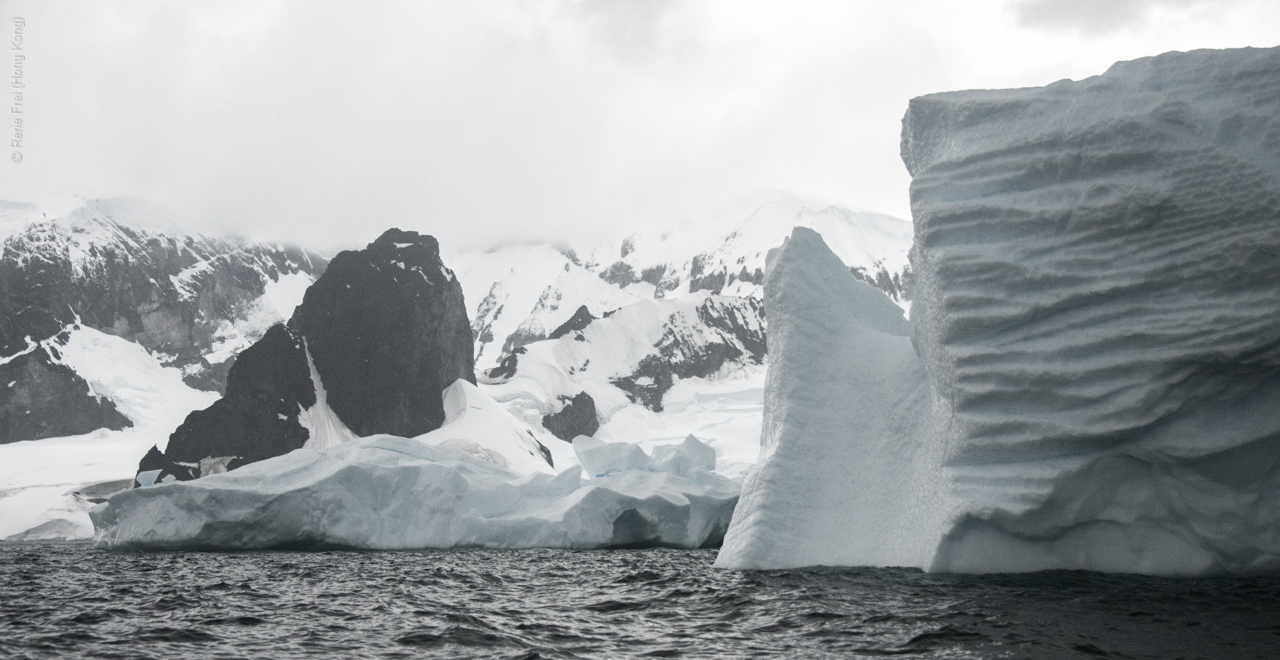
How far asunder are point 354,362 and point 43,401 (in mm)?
38316

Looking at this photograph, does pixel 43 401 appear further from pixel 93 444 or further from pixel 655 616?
pixel 655 616

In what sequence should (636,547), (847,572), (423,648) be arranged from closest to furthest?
(423,648) < (847,572) < (636,547)

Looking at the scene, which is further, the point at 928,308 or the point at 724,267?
the point at 724,267

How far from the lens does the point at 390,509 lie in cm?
2472

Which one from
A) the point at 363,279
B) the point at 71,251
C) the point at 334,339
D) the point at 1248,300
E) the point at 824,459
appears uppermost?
the point at 71,251

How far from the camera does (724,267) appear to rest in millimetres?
152125

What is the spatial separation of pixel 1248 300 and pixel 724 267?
14121 cm

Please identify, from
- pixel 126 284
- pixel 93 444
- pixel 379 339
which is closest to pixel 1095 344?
pixel 379 339

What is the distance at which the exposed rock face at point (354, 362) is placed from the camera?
5247cm

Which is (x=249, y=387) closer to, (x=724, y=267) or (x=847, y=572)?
(x=847, y=572)

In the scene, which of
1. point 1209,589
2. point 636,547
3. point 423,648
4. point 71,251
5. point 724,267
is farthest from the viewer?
point 724,267

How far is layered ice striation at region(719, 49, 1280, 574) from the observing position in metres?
11.5

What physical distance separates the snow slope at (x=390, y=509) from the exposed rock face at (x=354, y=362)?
28384mm

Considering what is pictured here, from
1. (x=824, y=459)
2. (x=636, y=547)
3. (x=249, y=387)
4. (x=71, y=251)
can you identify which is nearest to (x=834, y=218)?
(x=71, y=251)
